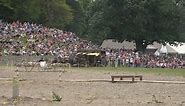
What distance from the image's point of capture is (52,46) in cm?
6044

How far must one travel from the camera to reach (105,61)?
199 feet

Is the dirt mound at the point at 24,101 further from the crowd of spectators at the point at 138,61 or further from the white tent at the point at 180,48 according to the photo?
the white tent at the point at 180,48

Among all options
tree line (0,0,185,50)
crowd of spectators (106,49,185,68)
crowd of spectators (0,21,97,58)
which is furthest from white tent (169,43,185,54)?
crowd of spectators (0,21,97,58)

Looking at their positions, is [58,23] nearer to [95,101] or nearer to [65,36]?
[65,36]

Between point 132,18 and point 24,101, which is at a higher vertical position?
point 132,18

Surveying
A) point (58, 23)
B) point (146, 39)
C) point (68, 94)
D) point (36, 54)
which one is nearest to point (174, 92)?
point (68, 94)

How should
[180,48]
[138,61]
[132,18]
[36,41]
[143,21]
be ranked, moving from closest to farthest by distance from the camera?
[36,41] → [138,61] → [143,21] → [132,18] → [180,48]

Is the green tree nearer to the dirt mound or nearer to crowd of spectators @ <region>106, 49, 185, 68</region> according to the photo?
crowd of spectators @ <region>106, 49, 185, 68</region>

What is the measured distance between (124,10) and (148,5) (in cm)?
380

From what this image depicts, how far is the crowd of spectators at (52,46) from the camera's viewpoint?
5878cm

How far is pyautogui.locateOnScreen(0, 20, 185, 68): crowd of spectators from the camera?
58.8 m

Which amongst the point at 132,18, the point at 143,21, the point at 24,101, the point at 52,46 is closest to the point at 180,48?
the point at 143,21

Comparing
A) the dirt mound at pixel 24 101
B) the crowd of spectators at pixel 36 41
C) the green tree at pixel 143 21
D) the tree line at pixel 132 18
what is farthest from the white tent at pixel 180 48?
the dirt mound at pixel 24 101

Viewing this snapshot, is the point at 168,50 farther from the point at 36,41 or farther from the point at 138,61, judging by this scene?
the point at 36,41
